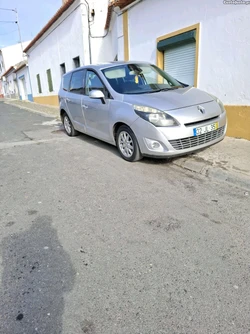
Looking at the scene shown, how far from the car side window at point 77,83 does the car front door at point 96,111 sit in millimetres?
280

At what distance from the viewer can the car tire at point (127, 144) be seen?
4391mm

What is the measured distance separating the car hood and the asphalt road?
1110 mm

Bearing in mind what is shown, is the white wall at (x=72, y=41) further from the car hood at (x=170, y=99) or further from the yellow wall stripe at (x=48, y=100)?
the car hood at (x=170, y=99)

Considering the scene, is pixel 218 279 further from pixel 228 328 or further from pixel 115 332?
pixel 115 332

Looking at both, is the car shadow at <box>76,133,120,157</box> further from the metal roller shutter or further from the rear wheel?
the metal roller shutter

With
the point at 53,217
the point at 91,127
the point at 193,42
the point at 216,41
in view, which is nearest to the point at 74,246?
the point at 53,217

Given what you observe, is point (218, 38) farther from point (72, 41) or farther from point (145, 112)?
point (72, 41)

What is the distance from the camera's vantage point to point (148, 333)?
5.24 ft

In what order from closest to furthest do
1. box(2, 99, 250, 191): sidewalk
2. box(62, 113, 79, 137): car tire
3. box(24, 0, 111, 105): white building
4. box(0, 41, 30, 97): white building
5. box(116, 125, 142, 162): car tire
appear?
box(2, 99, 250, 191): sidewalk, box(116, 125, 142, 162): car tire, box(62, 113, 79, 137): car tire, box(24, 0, 111, 105): white building, box(0, 41, 30, 97): white building

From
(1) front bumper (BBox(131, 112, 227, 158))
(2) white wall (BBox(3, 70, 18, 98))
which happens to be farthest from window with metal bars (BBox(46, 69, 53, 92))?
(2) white wall (BBox(3, 70, 18, 98))

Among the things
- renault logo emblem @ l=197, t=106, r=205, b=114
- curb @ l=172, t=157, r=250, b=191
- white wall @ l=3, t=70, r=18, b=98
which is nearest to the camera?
curb @ l=172, t=157, r=250, b=191

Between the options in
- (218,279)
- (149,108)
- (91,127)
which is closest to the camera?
(218,279)

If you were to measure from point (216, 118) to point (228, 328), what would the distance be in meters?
3.45

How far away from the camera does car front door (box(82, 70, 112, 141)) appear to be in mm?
4922
